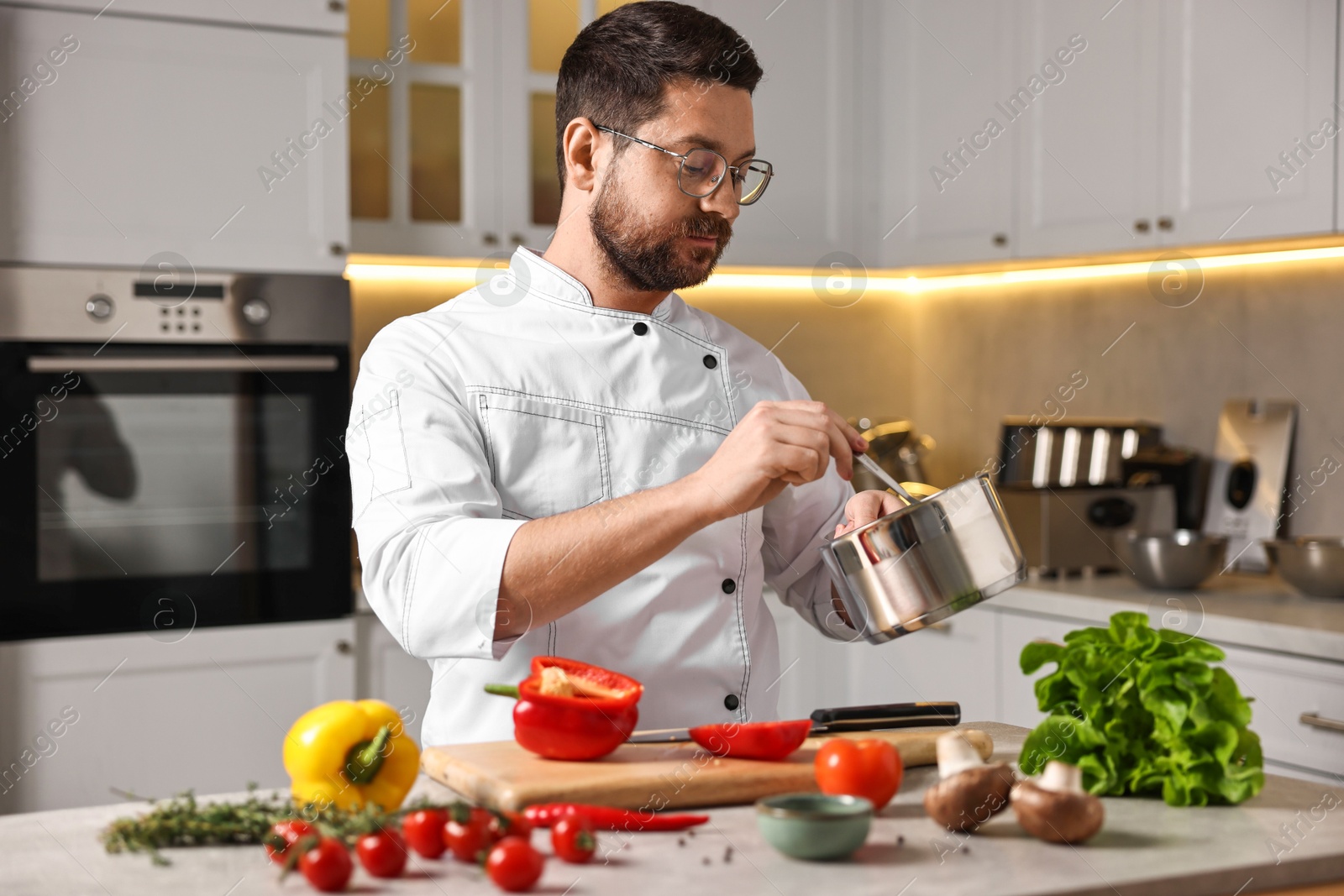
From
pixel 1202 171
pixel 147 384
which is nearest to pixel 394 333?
pixel 147 384

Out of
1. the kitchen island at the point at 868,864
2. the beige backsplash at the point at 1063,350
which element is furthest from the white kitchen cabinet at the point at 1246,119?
the kitchen island at the point at 868,864

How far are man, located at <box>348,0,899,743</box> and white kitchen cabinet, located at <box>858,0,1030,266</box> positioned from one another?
1.56m

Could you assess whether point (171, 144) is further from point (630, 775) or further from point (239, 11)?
point (630, 775)

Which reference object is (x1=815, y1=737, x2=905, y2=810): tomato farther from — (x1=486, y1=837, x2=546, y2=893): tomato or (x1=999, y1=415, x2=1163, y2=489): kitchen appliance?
(x1=999, y1=415, x2=1163, y2=489): kitchen appliance

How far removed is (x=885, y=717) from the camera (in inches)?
49.8

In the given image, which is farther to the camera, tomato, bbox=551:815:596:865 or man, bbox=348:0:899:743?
man, bbox=348:0:899:743

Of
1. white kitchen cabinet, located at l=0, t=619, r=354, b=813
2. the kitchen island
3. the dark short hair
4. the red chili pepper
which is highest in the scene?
the dark short hair

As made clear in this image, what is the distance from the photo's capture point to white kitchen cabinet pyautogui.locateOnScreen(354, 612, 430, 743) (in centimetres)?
256

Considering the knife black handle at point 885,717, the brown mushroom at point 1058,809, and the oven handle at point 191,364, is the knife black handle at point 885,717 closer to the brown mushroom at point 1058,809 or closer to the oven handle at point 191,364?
the brown mushroom at point 1058,809

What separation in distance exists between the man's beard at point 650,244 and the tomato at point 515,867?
718 mm

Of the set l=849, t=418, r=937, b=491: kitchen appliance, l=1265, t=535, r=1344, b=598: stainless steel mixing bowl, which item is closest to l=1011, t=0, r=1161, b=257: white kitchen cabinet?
l=849, t=418, r=937, b=491: kitchen appliance

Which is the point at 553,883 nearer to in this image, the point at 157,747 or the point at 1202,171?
the point at 157,747

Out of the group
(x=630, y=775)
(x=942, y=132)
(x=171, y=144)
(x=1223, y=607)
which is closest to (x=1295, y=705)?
(x=1223, y=607)

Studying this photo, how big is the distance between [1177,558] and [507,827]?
5.96 feet
